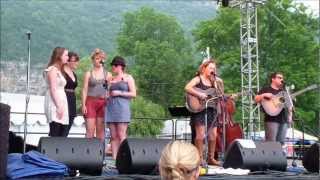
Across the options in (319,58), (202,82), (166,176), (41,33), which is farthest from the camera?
(41,33)

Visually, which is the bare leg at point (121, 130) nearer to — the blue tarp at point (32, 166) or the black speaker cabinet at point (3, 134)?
the blue tarp at point (32, 166)

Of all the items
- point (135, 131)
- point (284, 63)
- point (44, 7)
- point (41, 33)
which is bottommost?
point (135, 131)

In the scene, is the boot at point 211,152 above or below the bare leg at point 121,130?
below

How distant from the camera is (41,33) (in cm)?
6669

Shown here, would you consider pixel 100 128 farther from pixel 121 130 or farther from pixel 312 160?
pixel 312 160

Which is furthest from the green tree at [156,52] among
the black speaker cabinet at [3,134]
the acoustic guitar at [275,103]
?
the black speaker cabinet at [3,134]

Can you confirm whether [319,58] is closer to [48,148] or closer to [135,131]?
[135,131]

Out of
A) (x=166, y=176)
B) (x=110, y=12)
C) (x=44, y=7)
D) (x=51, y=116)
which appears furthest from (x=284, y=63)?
(x=110, y=12)

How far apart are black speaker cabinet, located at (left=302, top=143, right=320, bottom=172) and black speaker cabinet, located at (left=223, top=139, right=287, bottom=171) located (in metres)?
0.26

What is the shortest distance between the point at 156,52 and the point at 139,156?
105ft

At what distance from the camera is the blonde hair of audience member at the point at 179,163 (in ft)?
7.45

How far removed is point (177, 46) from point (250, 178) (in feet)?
119

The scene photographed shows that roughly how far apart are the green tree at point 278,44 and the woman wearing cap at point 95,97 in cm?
1947

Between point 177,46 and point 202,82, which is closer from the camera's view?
point 202,82
